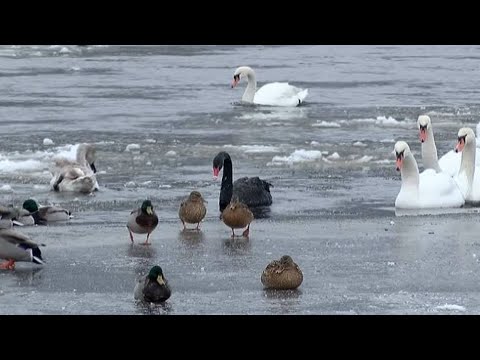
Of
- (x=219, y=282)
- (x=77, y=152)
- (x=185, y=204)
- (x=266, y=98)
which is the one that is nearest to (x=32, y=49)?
(x=266, y=98)

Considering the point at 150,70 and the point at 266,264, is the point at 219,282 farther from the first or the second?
the point at 150,70

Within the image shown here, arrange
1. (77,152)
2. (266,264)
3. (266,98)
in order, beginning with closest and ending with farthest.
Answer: (266,264), (77,152), (266,98)

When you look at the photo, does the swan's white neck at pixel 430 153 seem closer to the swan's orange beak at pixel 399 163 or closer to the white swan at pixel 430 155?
the white swan at pixel 430 155

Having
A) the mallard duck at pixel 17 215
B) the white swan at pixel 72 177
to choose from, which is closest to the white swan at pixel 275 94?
the white swan at pixel 72 177

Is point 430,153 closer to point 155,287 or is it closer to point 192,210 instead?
point 192,210

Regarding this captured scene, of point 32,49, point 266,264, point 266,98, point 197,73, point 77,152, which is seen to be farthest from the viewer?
point 32,49

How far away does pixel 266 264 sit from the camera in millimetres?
11250

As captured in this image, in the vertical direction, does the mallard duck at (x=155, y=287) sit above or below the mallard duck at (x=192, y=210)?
below

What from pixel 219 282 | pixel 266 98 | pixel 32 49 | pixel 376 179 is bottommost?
pixel 219 282

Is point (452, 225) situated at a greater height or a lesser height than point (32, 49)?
lesser

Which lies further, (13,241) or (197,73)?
(197,73)

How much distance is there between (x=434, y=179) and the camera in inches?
564

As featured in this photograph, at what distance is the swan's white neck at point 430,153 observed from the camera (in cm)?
1548

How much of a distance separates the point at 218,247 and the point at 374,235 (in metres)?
1.45
